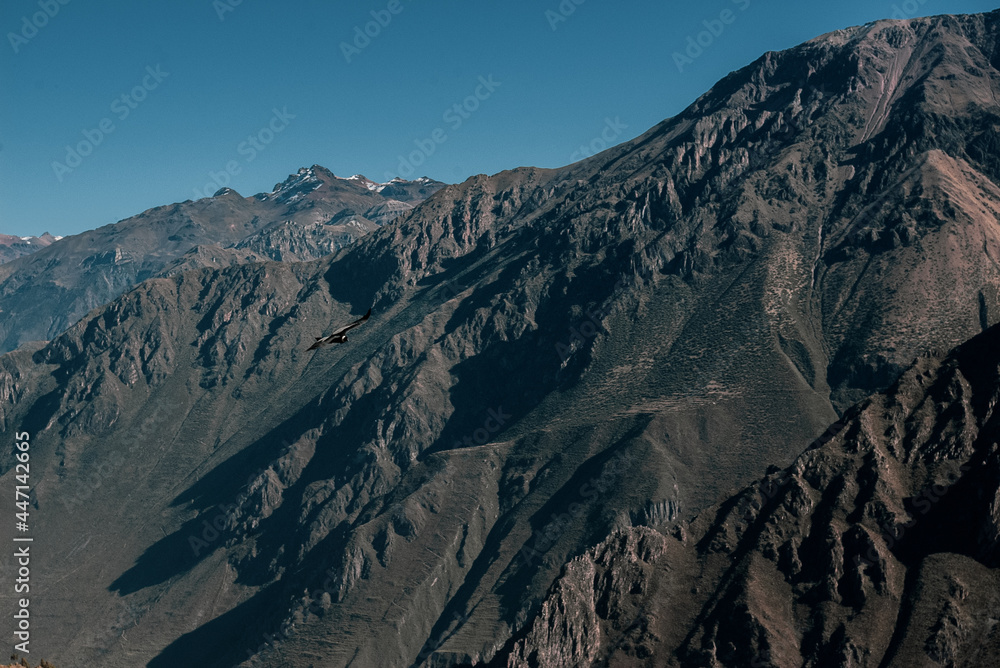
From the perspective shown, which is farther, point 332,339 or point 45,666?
point 45,666
